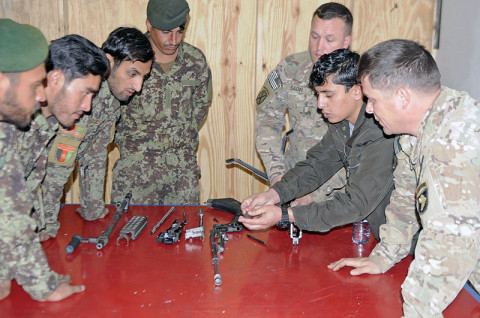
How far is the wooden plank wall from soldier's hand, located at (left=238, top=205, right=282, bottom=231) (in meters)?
1.93

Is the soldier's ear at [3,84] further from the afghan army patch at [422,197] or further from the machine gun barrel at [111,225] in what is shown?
the afghan army patch at [422,197]

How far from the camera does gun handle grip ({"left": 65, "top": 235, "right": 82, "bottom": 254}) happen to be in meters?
2.06

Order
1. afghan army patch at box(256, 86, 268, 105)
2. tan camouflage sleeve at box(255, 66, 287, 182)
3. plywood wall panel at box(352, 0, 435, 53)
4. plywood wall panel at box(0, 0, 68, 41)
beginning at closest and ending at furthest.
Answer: tan camouflage sleeve at box(255, 66, 287, 182) < afghan army patch at box(256, 86, 268, 105) < plywood wall panel at box(0, 0, 68, 41) < plywood wall panel at box(352, 0, 435, 53)

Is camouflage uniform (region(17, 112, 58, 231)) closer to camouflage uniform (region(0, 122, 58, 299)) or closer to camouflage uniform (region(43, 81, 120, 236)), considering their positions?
camouflage uniform (region(43, 81, 120, 236))

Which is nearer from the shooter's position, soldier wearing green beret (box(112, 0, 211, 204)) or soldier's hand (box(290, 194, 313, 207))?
soldier's hand (box(290, 194, 313, 207))

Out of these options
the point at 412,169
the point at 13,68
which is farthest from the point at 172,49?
the point at 412,169

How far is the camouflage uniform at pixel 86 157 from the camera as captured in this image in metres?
2.37

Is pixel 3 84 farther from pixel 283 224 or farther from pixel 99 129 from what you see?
pixel 283 224

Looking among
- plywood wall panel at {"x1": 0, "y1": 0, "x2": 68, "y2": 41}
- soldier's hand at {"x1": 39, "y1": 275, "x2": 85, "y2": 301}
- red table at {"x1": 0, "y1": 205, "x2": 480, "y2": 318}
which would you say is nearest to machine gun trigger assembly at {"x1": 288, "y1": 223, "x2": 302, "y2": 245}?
red table at {"x1": 0, "y1": 205, "x2": 480, "y2": 318}

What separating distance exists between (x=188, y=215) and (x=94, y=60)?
963 millimetres

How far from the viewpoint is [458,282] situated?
1461 mm

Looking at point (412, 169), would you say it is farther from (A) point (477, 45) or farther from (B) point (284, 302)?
(A) point (477, 45)

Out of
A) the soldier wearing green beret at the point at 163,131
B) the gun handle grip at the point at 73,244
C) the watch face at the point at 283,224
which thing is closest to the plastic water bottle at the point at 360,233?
the watch face at the point at 283,224

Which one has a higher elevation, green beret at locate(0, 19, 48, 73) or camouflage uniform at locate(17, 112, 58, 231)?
green beret at locate(0, 19, 48, 73)
